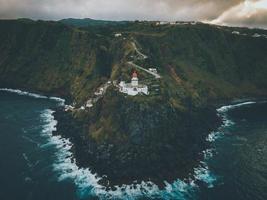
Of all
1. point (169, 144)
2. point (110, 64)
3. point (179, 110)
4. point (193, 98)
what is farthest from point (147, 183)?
point (110, 64)

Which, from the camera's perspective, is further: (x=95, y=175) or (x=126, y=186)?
(x=95, y=175)

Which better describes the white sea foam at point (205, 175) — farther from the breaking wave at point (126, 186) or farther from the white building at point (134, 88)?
the white building at point (134, 88)

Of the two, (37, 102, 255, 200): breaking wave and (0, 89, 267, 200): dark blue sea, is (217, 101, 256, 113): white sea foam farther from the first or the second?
(37, 102, 255, 200): breaking wave

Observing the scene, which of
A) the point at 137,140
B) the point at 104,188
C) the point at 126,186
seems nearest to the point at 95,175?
the point at 104,188

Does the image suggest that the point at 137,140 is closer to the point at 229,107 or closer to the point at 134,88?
the point at 134,88

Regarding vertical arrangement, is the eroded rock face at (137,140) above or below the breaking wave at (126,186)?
above

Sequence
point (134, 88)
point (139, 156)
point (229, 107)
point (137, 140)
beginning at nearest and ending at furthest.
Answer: point (139, 156)
point (137, 140)
point (134, 88)
point (229, 107)

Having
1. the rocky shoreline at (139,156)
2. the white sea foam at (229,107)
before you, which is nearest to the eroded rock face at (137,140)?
the rocky shoreline at (139,156)

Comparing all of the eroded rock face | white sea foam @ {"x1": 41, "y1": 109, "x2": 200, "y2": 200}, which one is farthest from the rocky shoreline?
white sea foam @ {"x1": 41, "y1": 109, "x2": 200, "y2": 200}
